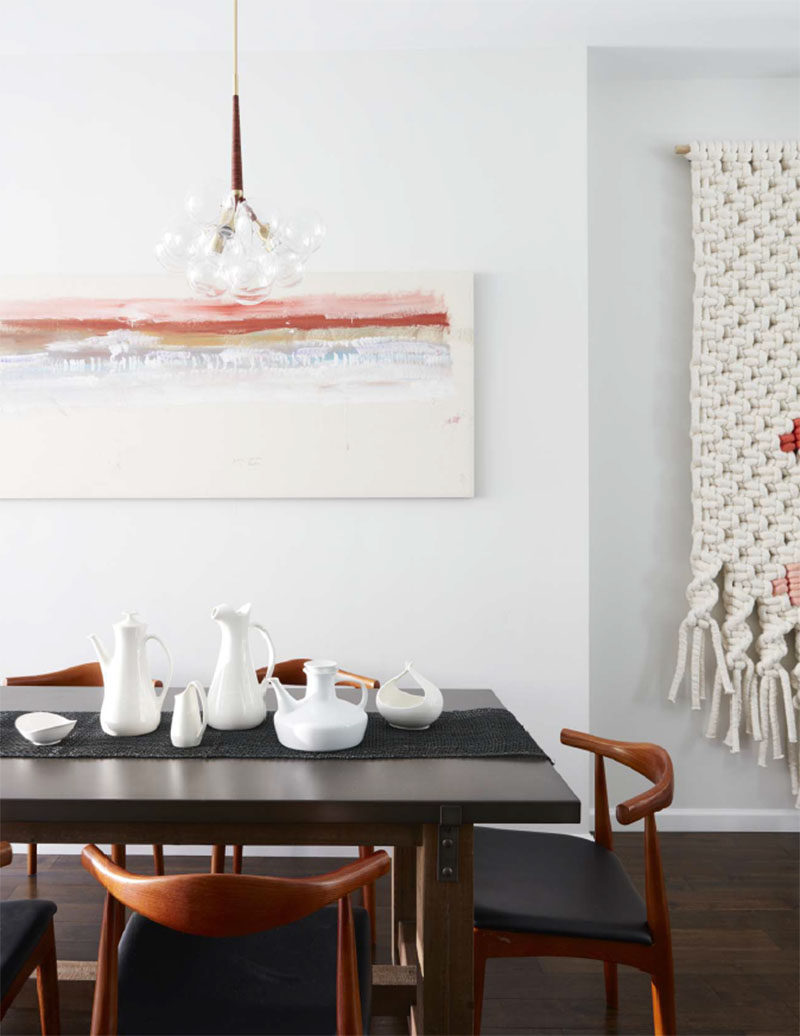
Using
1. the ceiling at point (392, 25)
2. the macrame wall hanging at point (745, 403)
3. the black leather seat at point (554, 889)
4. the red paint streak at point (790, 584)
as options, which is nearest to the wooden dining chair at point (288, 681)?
the black leather seat at point (554, 889)

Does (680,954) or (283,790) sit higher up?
(283,790)

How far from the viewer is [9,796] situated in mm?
1339

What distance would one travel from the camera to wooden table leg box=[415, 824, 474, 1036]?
1348 mm

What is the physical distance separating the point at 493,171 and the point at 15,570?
2240 mm

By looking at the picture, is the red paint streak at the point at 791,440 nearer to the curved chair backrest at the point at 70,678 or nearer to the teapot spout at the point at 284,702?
the teapot spout at the point at 284,702

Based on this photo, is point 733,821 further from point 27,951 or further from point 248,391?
point 27,951

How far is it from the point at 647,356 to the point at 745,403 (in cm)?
40

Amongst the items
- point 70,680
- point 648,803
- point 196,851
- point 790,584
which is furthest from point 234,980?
point 790,584

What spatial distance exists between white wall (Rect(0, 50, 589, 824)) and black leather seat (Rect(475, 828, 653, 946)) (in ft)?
3.32

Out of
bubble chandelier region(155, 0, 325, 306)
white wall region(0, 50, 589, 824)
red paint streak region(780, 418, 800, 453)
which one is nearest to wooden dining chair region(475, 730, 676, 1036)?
white wall region(0, 50, 589, 824)

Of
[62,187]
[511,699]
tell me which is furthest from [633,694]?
[62,187]

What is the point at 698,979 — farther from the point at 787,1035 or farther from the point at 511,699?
the point at 511,699

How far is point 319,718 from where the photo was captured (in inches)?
62.7

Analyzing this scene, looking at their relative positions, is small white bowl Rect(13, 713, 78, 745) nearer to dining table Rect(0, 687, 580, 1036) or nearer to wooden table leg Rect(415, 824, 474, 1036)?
dining table Rect(0, 687, 580, 1036)
